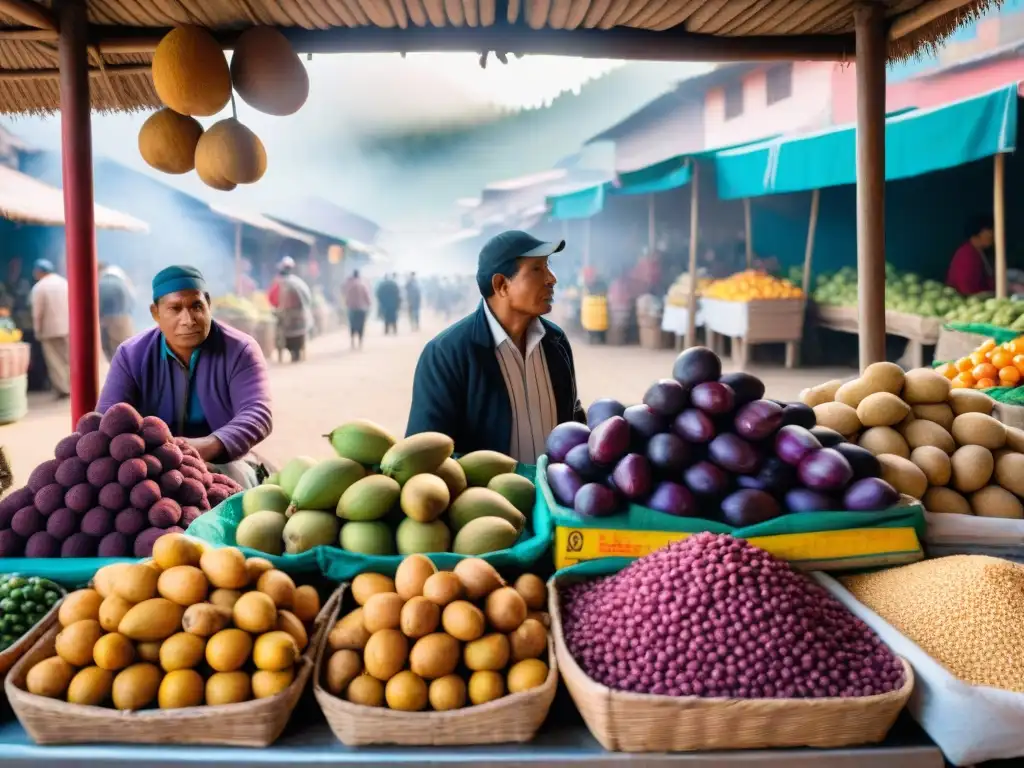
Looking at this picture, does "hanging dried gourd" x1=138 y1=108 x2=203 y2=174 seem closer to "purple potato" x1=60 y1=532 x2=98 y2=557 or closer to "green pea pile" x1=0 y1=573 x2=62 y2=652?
"purple potato" x1=60 y1=532 x2=98 y2=557

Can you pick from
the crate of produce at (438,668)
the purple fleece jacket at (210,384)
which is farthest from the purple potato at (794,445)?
the purple fleece jacket at (210,384)

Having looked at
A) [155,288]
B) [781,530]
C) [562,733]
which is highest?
[155,288]

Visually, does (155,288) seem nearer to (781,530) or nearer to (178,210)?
(781,530)

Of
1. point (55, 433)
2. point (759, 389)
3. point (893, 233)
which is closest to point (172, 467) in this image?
point (759, 389)

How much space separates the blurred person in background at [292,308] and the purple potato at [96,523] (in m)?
10.8

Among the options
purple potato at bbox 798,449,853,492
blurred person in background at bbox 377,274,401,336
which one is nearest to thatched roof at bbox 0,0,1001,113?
purple potato at bbox 798,449,853,492

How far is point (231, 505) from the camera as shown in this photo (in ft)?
6.57

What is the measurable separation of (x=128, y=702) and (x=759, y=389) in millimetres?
1429

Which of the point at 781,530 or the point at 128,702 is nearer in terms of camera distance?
the point at 128,702

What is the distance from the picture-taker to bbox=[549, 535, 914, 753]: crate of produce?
1288mm

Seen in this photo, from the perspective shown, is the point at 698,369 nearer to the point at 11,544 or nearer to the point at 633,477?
the point at 633,477

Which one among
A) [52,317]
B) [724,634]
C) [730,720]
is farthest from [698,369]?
[52,317]

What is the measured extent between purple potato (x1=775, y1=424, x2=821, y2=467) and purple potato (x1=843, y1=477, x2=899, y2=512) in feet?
0.39

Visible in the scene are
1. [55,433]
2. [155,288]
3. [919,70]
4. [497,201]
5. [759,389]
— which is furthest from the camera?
[497,201]
